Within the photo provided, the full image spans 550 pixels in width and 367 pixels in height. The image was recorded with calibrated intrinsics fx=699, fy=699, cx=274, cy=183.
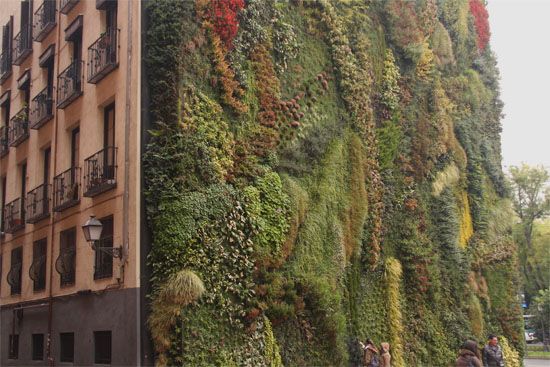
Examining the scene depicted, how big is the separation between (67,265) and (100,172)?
2.72m

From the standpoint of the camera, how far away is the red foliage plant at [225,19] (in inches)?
619

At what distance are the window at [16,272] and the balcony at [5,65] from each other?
20.6 feet

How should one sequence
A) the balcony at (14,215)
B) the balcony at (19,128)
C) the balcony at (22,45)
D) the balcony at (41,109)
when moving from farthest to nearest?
the balcony at (22,45)
the balcony at (19,128)
the balcony at (14,215)
the balcony at (41,109)

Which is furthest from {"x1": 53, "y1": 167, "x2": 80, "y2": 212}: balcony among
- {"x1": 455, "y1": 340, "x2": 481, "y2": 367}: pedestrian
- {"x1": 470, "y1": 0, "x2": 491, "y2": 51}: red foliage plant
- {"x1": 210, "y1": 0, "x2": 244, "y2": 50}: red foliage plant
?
{"x1": 470, "y1": 0, "x2": 491, "y2": 51}: red foliage plant

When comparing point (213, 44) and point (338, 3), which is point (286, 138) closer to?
point (213, 44)

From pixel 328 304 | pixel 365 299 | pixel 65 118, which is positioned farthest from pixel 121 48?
pixel 365 299

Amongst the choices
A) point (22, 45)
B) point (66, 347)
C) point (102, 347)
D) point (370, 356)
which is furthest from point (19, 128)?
point (370, 356)

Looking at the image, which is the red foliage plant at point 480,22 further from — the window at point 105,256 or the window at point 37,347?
the window at point 37,347

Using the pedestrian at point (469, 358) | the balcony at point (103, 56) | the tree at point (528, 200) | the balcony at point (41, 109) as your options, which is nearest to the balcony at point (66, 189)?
the balcony at point (41, 109)

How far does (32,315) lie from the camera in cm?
1867

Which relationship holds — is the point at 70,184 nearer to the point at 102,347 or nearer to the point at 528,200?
the point at 102,347

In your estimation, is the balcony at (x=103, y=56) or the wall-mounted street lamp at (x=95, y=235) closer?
the wall-mounted street lamp at (x=95, y=235)

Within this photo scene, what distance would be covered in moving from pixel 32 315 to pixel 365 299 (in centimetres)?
889

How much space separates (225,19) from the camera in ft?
52.1
